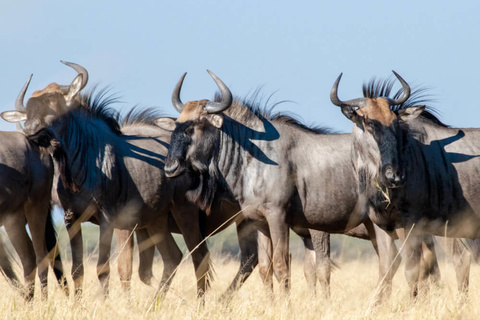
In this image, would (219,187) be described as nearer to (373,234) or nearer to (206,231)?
(206,231)

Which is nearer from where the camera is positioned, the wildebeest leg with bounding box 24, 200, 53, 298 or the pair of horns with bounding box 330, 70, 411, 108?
the pair of horns with bounding box 330, 70, 411, 108

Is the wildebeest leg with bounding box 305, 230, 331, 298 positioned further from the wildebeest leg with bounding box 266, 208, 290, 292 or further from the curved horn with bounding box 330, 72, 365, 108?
the curved horn with bounding box 330, 72, 365, 108

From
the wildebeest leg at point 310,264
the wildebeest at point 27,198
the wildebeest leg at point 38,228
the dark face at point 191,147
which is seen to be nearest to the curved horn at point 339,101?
the dark face at point 191,147

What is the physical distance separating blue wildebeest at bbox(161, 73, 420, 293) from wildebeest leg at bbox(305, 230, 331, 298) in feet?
3.03

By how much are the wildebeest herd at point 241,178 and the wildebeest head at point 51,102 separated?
0.01m

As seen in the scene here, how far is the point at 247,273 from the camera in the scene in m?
9.56

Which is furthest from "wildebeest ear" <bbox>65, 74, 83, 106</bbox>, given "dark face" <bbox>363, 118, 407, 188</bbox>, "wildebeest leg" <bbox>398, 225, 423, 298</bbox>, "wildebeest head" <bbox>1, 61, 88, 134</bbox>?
"wildebeest leg" <bbox>398, 225, 423, 298</bbox>

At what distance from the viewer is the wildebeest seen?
8.30 metres

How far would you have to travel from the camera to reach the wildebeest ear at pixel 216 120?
837 cm

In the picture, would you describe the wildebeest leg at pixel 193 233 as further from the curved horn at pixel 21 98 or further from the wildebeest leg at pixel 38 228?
the curved horn at pixel 21 98

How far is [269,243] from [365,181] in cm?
147

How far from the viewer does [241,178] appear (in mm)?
8406

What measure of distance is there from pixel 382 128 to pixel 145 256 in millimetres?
3872

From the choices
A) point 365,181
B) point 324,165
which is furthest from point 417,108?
point 324,165
